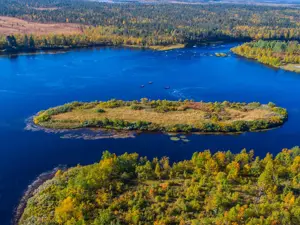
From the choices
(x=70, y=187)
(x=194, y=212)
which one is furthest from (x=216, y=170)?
(x=70, y=187)

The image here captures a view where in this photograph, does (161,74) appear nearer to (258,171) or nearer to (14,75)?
(14,75)

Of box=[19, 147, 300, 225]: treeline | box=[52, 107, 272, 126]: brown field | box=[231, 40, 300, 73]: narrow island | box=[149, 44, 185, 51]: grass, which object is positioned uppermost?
box=[149, 44, 185, 51]: grass

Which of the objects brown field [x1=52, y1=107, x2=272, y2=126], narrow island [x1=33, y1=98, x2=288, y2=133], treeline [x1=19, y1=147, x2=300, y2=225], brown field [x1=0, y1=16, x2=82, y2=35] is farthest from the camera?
brown field [x1=0, y1=16, x2=82, y2=35]

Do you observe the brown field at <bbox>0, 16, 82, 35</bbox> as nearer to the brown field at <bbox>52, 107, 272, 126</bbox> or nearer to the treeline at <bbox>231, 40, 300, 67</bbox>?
the treeline at <bbox>231, 40, 300, 67</bbox>

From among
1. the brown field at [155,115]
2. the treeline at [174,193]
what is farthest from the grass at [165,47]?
the treeline at [174,193]

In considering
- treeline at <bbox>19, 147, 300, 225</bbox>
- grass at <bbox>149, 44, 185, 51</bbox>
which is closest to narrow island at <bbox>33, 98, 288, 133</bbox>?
treeline at <bbox>19, 147, 300, 225</bbox>

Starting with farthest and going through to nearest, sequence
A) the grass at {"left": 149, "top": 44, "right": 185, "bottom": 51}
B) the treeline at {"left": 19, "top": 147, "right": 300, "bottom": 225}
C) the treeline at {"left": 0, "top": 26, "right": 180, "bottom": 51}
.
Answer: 1. the grass at {"left": 149, "top": 44, "right": 185, "bottom": 51}
2. the treeline at {"left": 0, "top": 26, "right": 180, "bottom": 51}
3. the treeline at {"left": 19, "top": 147, "right": 300, "bottom": 225}

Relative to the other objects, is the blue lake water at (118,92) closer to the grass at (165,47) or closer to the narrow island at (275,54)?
the grass at (165,47)
